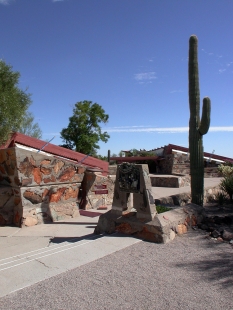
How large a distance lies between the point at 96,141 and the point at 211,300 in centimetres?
2583

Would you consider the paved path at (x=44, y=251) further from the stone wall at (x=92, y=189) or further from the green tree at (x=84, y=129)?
the green tree at (x=84, y=129)

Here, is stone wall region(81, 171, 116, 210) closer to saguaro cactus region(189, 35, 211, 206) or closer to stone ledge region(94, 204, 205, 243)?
saguaro cactus region(189, 35, 211, 206)

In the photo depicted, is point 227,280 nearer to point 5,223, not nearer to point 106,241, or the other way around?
point 106,241

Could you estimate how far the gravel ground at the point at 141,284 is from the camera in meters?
2.93

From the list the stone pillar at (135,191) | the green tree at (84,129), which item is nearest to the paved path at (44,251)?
the stone pillar at (135,191)

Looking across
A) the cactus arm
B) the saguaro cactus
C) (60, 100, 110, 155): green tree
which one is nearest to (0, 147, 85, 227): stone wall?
the saguaro cactus

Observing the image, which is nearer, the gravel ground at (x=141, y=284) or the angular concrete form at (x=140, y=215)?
the gravel ground at (x=141, y=284)

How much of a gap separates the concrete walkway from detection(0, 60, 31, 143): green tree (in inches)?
130

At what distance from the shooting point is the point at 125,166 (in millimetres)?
5844

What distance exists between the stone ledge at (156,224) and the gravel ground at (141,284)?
0.54 m

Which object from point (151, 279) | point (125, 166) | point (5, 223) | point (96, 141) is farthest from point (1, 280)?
point (96, 141)

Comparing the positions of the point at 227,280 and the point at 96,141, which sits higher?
the point at 96,141

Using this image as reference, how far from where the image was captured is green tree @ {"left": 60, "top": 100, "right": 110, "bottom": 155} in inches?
1107

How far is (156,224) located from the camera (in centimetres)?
512
